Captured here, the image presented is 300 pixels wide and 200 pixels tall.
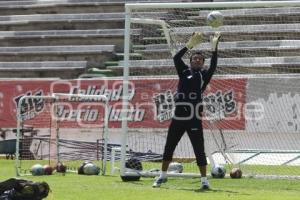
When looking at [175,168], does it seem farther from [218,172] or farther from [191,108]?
[191,108]

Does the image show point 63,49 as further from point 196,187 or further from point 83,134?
point 196,187

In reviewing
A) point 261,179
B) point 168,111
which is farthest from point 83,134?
point 261,179

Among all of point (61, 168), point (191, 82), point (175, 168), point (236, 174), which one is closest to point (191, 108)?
point (191, 82)

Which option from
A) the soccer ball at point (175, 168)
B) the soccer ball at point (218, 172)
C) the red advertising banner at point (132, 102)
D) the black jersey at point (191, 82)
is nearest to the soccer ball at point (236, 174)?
the soccer ball at point (218, 172)

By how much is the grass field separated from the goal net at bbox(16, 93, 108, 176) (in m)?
4.72

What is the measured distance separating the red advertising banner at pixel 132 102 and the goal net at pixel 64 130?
3 cm

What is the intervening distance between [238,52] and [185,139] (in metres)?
2.36

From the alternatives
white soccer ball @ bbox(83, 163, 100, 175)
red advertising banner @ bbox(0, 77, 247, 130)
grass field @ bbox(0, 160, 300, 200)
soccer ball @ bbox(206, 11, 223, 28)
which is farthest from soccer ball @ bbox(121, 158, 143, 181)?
soccer ball @ bbox(206, 11, 223, 28)

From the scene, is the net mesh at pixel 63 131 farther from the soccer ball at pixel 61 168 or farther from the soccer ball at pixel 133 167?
the soccer ball at pixel 133 167

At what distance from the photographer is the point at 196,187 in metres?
12.0

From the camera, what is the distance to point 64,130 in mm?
20797

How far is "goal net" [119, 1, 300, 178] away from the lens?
53.1ft

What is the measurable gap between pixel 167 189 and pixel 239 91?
20.9 feet

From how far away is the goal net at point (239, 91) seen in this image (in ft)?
53.1
